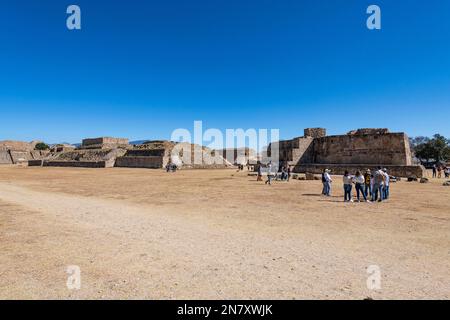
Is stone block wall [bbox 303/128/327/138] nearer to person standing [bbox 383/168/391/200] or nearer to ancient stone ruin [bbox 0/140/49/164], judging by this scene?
person standing [bbox 383/168/391/200]

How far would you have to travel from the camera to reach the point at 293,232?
258 inches

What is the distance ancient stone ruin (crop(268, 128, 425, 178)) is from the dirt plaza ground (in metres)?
16.2

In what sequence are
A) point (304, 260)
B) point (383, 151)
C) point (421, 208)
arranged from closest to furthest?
point (304, 260)
point (421, 208)
point (383, 151)

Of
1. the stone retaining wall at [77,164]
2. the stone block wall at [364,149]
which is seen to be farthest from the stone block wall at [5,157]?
the stone block wall at [364,149]

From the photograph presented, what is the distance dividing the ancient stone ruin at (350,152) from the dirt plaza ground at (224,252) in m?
16.2

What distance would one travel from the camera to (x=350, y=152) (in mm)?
27094

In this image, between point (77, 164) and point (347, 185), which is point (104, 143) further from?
point (347, 185)

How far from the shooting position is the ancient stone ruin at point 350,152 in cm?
2369

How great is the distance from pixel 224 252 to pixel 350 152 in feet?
82.1

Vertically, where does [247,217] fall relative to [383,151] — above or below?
below

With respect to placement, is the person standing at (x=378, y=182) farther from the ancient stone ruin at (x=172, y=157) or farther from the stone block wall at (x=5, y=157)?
the stone block wall at (x=5, y=157)
